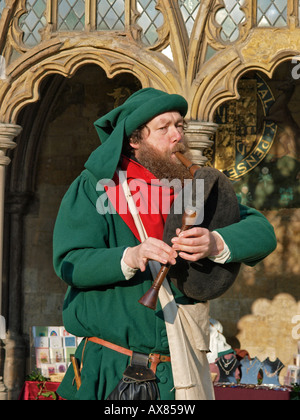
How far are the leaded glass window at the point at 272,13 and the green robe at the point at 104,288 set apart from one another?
6.25 metres

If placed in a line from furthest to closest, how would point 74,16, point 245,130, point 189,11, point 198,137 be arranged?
point 245,130 → point 74,16 → point 189,11 → point 198,137

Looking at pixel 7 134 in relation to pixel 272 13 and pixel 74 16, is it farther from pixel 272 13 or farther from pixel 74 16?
pixel 272 13

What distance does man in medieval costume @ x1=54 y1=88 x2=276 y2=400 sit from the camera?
3.35 m

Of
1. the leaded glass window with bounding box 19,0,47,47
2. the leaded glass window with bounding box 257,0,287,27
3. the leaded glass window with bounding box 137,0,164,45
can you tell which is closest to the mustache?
the leaded glass window with bounding box 257,0,287,27

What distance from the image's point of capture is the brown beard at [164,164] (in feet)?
11.8

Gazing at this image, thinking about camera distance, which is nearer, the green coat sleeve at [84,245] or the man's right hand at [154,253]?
the man's right hand at [154,253]

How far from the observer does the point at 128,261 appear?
3254 mm

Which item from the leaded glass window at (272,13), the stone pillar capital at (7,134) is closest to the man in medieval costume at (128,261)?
the leaded glass window at (272,13)

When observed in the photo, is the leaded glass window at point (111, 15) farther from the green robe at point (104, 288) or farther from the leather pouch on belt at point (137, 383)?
the leather pouch on belt at point (137, 383)

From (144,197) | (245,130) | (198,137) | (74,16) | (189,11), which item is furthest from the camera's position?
(245,130)

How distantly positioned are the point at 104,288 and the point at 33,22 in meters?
6.97

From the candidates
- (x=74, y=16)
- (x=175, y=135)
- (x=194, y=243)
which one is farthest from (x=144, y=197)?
(x=74, y=16)

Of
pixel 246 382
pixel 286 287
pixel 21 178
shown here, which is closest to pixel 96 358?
pixel 246 382

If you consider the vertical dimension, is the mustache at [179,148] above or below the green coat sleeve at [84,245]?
above
